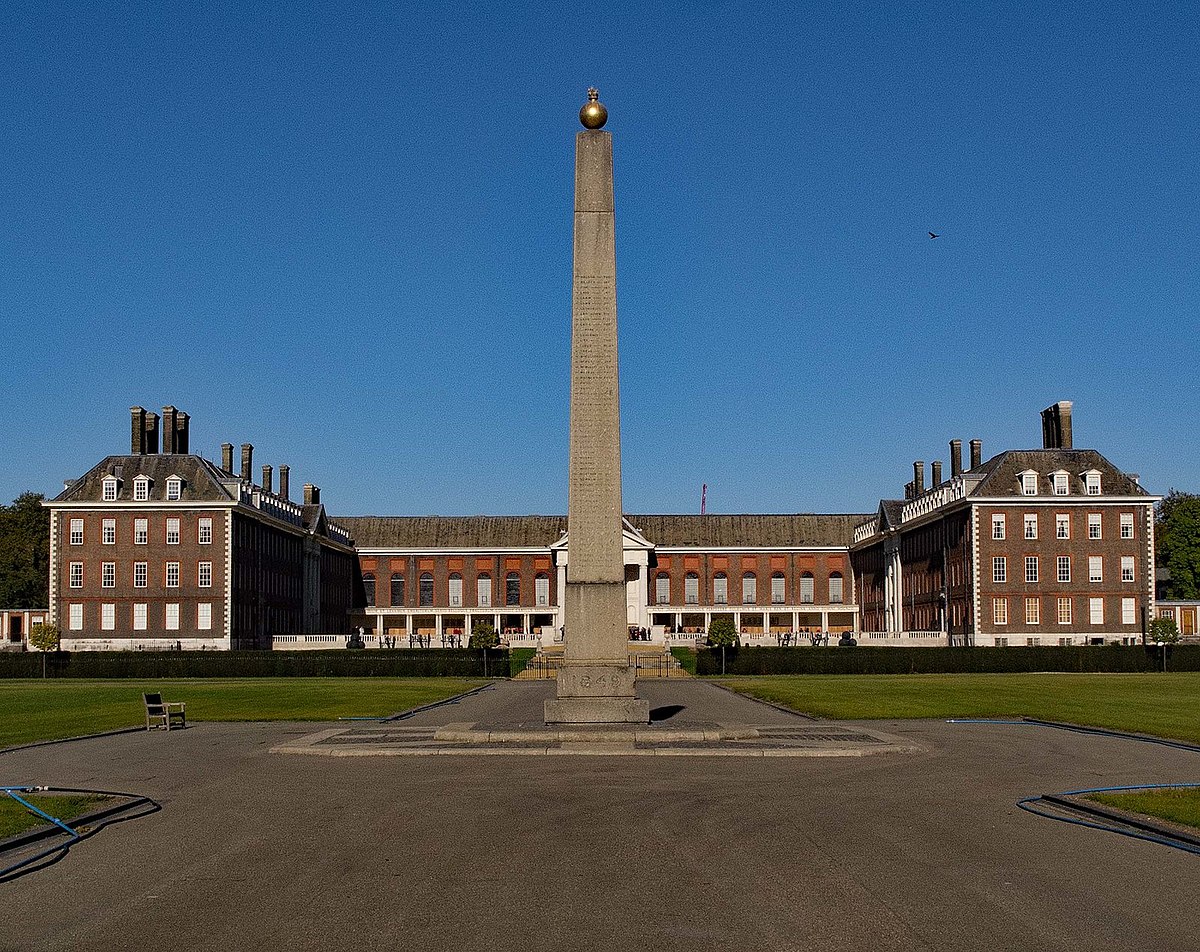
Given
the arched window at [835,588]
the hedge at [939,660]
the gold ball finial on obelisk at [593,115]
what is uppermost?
the gold ball finial on obelisk at [593,115]

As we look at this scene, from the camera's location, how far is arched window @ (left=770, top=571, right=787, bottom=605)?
112875 millimetres

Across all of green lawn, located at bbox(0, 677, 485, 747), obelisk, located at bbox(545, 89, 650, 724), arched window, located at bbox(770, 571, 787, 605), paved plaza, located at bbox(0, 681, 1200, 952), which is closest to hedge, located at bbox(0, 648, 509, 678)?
green lawn, located at bbox(0, 677, 485, 747)

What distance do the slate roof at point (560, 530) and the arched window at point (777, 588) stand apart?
275cm

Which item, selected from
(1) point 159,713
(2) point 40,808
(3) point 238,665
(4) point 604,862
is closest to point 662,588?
(3) point 238,665

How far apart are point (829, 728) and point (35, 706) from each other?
20782mm

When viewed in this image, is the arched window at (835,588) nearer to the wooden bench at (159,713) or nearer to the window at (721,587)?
the window at (721,587)

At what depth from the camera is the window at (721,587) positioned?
113 meters

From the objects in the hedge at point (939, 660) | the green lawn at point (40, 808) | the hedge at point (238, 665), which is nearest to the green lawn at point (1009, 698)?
the hedge at point (939, 660)

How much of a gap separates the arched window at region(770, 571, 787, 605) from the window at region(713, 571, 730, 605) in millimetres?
3749

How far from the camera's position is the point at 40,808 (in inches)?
548

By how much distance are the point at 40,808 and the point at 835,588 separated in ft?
339

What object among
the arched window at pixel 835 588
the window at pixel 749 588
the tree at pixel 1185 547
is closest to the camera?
the tree at pixel 1185 547

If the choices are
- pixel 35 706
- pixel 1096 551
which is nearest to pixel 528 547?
pixel 1096 551

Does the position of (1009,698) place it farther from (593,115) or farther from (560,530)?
(560,530)
